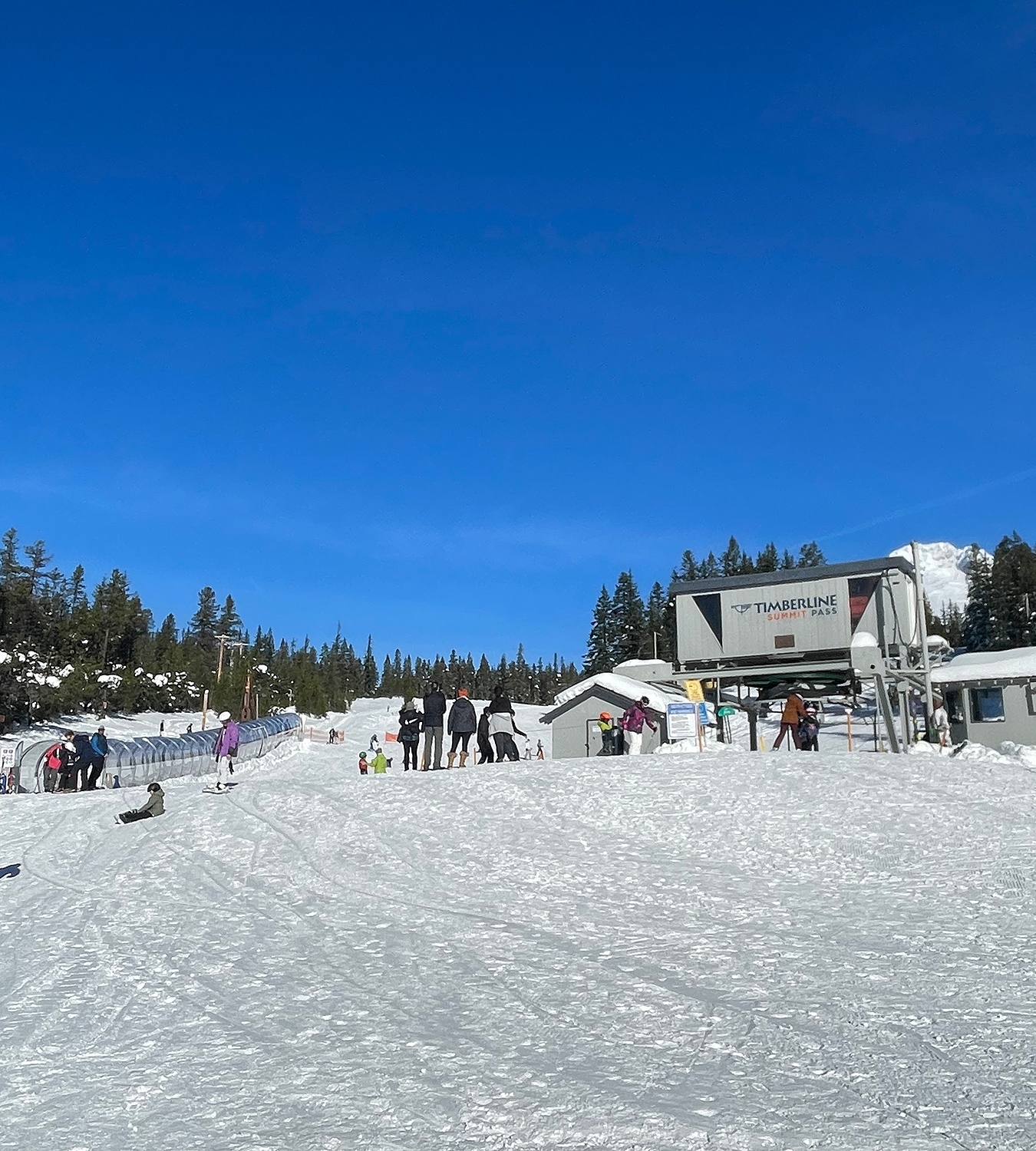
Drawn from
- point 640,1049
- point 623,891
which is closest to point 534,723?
point 623,891

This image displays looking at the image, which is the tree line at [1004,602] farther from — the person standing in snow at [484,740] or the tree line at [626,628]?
the person standing in snow at [484,740]

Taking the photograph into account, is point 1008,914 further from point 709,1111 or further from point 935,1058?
point 709,1111

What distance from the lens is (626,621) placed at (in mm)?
112562

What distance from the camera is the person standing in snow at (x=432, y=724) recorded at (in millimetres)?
22438

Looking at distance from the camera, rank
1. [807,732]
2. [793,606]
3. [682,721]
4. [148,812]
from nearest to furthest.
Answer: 1. [148,812]
2. [807,732]
3. [682,721]
4. [793,606]

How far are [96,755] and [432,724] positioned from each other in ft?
27.0

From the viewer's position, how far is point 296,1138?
194 inches

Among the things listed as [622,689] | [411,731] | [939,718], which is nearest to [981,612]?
[939,718]

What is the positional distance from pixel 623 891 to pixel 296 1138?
271 inches

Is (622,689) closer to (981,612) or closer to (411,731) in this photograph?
(411,731)

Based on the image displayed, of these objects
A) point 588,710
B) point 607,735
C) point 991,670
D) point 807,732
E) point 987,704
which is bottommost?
point 807,732

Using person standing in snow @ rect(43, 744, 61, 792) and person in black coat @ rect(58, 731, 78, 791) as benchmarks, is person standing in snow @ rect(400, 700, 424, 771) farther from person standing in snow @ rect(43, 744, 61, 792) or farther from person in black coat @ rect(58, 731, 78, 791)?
person standing in snow @ rect(43, 744, 61, 792)

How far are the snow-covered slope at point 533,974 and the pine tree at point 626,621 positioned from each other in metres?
92.5

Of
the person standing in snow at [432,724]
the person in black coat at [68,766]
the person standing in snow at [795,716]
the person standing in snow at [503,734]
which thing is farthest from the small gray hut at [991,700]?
the person in black coat at [68,766]
